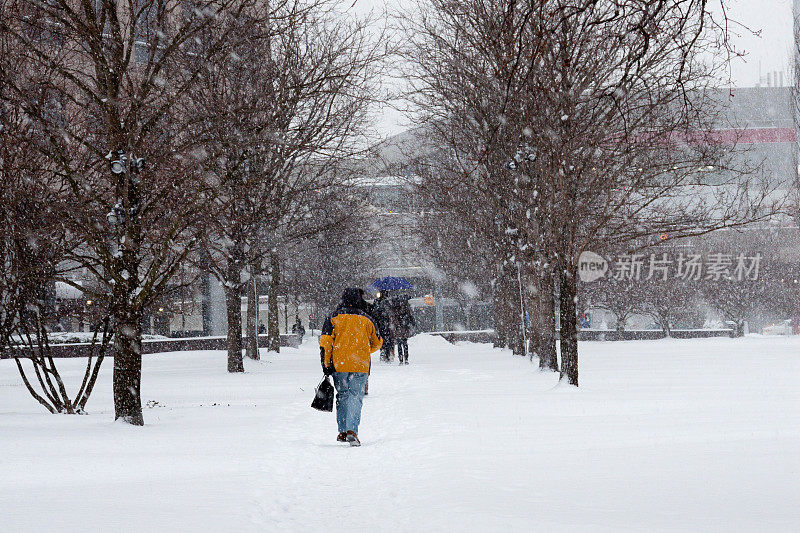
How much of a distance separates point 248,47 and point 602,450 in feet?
52.4

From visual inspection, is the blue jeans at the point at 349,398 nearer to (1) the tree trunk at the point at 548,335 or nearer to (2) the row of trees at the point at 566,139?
(2) the row of trees at the point at 566,139

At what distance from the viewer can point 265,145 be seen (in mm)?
22578

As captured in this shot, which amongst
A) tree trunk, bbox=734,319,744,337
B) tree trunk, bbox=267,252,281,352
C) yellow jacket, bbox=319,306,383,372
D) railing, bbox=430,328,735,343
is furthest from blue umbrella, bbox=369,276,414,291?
tree trunk, bbox=734,319,744,337

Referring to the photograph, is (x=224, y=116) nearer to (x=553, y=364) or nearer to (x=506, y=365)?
(x=553, y=364)

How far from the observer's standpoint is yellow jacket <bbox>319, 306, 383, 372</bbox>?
1041 cm

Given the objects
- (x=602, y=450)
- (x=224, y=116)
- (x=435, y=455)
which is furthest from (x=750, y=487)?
(x=224, y=116)

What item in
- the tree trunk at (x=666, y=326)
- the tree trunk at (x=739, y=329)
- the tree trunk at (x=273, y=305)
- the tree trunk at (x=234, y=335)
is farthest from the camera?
the tree trunk at (x=739, y=329)

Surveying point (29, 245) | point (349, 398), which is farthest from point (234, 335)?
point (349, 398)

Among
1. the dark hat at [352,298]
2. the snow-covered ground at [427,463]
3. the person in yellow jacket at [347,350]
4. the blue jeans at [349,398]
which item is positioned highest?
the dark hat at [352,298]

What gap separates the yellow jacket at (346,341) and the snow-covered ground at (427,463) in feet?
3.03

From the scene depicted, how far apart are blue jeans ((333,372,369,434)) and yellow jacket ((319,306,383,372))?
107mm

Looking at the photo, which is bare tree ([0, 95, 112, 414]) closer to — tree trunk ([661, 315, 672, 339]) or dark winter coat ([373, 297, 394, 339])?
dark winter coat ([373, 297, 394, 339])

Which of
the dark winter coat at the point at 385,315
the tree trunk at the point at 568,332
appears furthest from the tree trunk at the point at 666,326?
the tree trunk at the point at 568,332

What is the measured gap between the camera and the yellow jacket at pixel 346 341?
10406 millimetres
